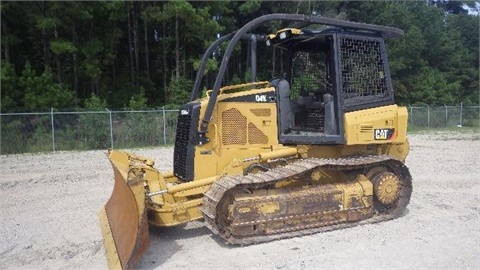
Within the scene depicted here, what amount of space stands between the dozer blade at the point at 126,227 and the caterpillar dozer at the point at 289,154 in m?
0.02

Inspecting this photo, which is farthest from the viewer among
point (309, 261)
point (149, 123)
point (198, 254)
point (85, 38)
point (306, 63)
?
point (85, 38)

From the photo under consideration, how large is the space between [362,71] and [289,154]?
1.64m

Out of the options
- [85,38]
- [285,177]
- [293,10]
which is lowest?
[285,177]

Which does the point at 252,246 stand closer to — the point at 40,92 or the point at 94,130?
the point at 94,130

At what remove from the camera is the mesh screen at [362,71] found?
20.5ft

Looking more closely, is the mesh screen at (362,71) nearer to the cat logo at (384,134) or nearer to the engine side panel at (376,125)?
the engine side panel at (376,125)

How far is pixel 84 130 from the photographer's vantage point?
61.0 feet

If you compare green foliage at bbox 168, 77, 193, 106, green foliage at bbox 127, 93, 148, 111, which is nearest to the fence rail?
green foliage at bbox 127, 93, 148, 111

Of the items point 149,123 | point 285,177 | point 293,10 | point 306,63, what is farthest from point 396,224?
point 293,10

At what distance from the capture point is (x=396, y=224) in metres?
6.15

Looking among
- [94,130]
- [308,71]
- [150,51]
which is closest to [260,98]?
[308,71]

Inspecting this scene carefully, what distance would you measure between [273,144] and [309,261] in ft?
6.45

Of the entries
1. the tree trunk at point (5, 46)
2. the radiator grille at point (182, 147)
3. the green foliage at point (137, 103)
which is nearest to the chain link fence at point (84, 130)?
the green foliage at point (137, 103)

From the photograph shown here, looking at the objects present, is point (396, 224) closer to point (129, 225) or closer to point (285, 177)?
point (285, 177)
